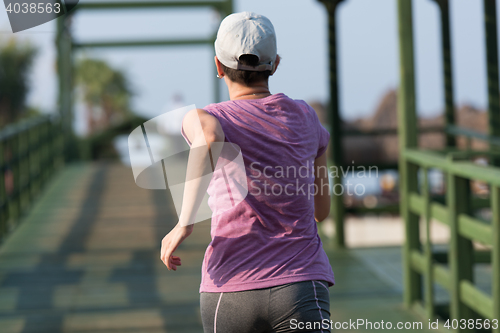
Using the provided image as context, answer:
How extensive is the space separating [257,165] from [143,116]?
10124 mm

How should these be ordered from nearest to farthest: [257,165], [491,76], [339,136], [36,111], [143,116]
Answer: [257,165], [491,76], [339,136], [143,116], [36,111]

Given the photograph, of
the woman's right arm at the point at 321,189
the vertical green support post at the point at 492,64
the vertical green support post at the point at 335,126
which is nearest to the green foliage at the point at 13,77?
the vertical green support post at the point at 335,126

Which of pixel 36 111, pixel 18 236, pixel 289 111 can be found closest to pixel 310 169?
pixel 289 111

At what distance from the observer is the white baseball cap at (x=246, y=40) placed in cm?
144

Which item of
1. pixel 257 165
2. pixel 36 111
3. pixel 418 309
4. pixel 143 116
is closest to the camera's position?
pixel 257 165

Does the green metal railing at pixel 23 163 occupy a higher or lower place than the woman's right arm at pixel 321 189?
lower

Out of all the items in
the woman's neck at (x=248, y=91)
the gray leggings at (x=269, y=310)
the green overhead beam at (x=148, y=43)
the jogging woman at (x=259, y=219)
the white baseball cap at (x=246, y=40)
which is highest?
the green overhead beam at (x=148, y=43)

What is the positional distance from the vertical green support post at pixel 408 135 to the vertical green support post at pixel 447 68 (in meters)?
1.81

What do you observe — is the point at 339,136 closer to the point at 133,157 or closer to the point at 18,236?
the point at 18,236

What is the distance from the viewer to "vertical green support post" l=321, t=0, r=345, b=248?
602cm

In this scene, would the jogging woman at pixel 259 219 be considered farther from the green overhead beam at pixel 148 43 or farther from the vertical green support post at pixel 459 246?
the green overhead beam at pixel 148 43

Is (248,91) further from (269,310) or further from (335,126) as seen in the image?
(335,126)

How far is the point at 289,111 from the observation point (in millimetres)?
1488

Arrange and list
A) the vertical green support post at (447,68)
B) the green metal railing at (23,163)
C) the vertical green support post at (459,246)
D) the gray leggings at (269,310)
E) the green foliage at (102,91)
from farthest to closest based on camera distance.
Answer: the green foliage at (102,91) < the green metal railing at (23,163) < the vertical green support post at (447,68) < the vertical green support post at (459,246) < the gray leggings at (269,310)
